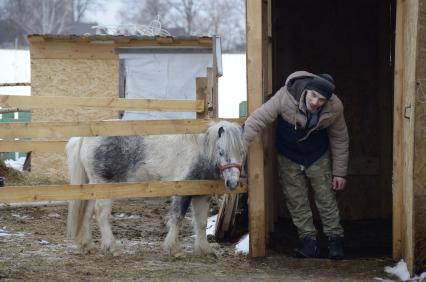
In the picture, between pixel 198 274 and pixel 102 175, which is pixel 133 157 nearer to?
pixel 102 175

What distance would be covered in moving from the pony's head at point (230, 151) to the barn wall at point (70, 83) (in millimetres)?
8441

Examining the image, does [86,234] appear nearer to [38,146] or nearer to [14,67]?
[38,146]

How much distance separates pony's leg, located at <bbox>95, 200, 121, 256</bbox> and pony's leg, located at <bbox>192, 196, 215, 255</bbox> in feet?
2.78

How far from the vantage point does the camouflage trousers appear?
725cm

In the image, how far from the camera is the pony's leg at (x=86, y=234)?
25.7ft

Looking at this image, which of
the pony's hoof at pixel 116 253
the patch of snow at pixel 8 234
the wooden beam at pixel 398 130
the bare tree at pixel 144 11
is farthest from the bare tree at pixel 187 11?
the wooden beam at pixel 398 130

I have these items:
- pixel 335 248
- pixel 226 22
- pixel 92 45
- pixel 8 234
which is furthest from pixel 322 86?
pixel 226 22

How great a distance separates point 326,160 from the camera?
7258 mm

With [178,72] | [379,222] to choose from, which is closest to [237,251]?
[379,222]

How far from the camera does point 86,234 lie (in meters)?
7.90

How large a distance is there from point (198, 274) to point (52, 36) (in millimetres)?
9490

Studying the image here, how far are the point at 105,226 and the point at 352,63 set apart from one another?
4.03m

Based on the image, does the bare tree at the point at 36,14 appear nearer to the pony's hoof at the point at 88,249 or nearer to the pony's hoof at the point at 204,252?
the pony's hoof at the point at 88,249

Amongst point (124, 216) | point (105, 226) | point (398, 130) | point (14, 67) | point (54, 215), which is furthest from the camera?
point (14, 67)
